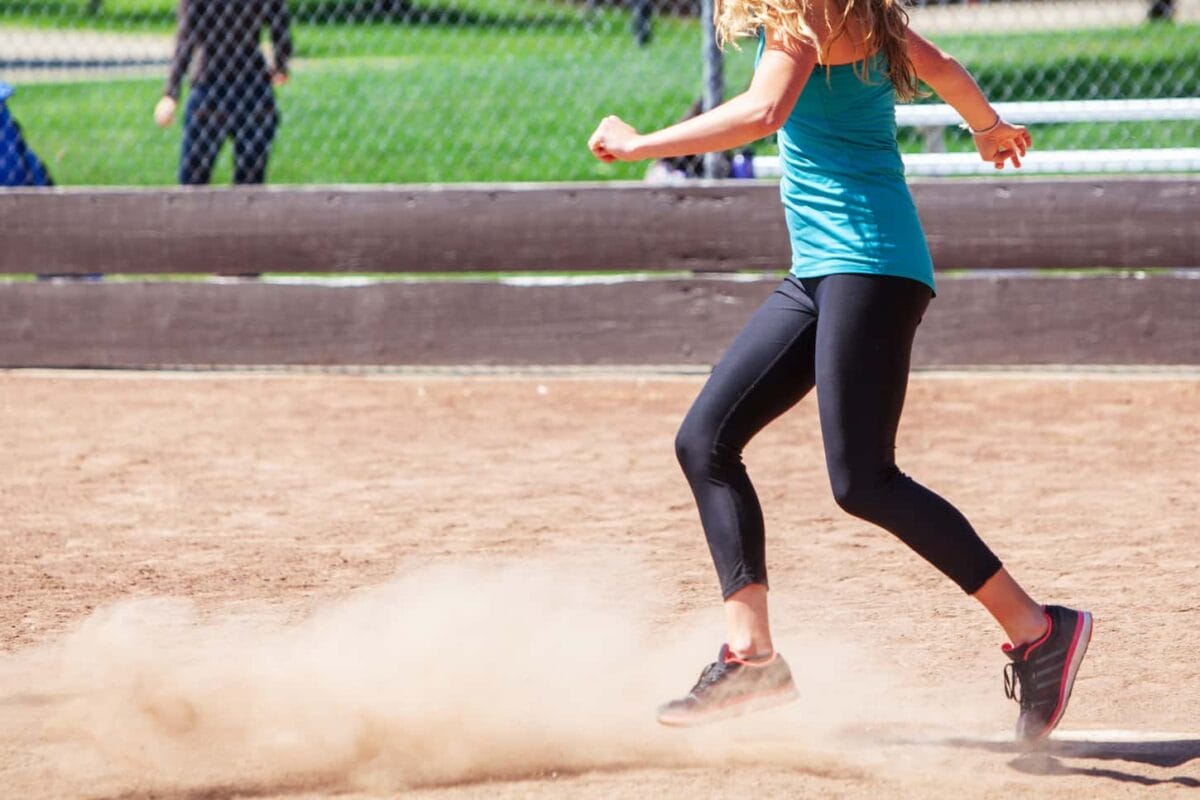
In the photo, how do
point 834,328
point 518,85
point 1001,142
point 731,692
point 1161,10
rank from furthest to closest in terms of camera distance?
point 1161,10, point 518,85, point 1001,142, point 731,692, point 834,328

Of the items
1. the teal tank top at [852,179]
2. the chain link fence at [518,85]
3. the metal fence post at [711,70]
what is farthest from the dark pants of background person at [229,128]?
the teal tank top at [852,179]

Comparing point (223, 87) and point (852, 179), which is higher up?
point (852, 179)

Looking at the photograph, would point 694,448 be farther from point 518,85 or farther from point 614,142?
point 518,85

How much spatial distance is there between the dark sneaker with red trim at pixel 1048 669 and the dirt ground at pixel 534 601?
8 cm

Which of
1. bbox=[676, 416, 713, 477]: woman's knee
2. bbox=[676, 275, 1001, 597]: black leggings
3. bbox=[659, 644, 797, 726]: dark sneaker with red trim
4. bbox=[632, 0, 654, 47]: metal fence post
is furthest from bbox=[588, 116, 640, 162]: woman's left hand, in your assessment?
bbox=[632, 0, 654, 47]: metal fence post

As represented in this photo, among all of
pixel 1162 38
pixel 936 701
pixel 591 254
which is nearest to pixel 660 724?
pixel 936 701

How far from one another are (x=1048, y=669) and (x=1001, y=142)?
1.18 meters

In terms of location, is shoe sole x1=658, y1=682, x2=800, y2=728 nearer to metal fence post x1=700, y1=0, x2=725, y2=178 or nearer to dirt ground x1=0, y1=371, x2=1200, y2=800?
dirt ground x1=0, y1=371, x2=1200, y2=800

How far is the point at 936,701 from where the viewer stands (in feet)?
12.1

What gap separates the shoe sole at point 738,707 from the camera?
3.34 meters

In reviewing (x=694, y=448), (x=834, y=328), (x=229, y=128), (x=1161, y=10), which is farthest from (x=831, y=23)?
(x=1161, y=10)

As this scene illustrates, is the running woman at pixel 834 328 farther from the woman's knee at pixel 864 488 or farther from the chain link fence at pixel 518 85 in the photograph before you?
the chain link fence at pixel 518 85

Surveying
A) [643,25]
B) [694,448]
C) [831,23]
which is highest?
[831,23]

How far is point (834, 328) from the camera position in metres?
3.27
